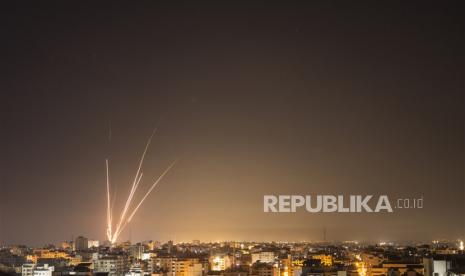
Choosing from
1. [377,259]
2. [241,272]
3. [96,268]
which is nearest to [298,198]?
[241,272]

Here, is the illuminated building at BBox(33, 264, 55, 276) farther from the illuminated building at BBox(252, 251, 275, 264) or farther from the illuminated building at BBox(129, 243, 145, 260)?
the illuminated building at BBox(252, 251, 275, 264)

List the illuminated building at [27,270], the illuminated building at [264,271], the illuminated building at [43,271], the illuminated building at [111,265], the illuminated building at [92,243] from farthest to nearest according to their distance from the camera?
1. the illuminated building at [92,243]
2. the illuminated building at [111,265]
3. the illuminated building at [27,270]
4. the illuminated building at [43,271]
5. the illuminated building at [264,271]

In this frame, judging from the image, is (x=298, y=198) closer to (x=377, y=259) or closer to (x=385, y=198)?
(x=385, y=198)

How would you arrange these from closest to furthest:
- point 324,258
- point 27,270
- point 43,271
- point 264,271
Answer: point 264,271 < point 43,271 < point 27,270 < point 324,258

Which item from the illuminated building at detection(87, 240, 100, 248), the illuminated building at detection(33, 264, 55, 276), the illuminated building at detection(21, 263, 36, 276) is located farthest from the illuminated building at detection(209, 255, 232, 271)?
the illuminated building at detection(87, 240, 100, 248)

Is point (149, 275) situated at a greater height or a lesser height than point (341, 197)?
lesser

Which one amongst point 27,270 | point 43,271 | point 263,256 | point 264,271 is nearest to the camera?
point 264,271

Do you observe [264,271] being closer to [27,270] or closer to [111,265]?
[111,265]

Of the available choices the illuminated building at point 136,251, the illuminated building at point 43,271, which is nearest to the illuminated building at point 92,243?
the illuminated building at point 136,251

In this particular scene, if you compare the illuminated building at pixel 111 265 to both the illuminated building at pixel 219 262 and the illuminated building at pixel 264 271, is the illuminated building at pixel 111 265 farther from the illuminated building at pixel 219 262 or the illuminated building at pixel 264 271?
the illuminated building at pixel 264 271

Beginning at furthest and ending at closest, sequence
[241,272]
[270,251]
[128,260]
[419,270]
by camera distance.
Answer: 1. [270,251]
2. [128,260]
3. [241,272]
4. [419,270]

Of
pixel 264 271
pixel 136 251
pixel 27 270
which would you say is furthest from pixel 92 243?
pixel 264 271
